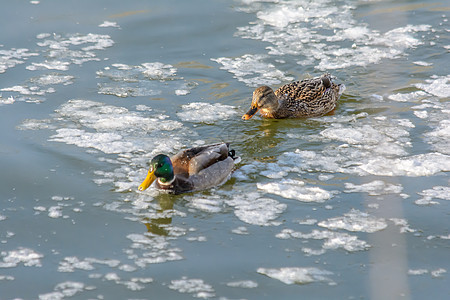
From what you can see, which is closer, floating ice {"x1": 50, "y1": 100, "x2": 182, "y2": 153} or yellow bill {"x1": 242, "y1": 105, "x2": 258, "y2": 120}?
floating ice {"x1": 50, "y1": 100, "x2": 182, "y2": 153}

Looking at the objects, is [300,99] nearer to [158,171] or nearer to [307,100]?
[307,100]

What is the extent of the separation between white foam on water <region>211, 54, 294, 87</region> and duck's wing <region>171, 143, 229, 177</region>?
268cm

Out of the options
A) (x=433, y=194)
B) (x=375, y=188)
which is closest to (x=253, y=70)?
(x=375, y=188)

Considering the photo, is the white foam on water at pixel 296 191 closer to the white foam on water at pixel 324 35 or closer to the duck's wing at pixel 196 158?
the duck's wing at pixel 196 158

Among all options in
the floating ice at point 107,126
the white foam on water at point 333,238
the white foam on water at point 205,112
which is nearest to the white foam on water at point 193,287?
the white foam on water at point 333,238

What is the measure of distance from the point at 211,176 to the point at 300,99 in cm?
256

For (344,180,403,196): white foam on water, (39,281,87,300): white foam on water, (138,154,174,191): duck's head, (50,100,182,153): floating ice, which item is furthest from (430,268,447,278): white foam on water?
(50,100,182,153): floating ice

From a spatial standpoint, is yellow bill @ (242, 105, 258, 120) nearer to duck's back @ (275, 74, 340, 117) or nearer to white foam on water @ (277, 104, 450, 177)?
duck's back @ (275, 74, 340, 117)

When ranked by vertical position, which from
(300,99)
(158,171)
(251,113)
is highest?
(300,99)

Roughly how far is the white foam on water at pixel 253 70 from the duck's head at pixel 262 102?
935mm

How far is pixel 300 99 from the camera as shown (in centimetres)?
925

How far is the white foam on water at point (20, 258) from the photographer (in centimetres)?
579

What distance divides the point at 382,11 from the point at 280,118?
4134 mm

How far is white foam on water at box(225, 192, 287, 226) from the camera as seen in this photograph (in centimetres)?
647
